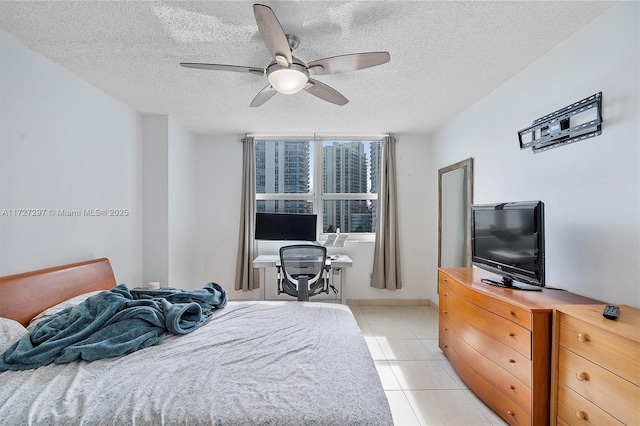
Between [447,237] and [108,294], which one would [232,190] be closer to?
[108,294]

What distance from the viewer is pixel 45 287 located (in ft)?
6.77

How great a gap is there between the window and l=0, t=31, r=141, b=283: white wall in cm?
183

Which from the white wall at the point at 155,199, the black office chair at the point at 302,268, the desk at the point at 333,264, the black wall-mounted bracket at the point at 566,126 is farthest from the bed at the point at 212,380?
the black wall-mounted bracket at the point at 566,126

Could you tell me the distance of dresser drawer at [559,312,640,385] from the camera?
3.97 ft

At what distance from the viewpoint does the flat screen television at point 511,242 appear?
1859mm

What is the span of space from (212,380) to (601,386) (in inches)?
69.3

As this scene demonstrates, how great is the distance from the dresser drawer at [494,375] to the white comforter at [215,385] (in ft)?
3.18

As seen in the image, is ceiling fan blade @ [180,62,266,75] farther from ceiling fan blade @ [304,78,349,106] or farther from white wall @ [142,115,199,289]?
white wall @ [142,115,199,289]

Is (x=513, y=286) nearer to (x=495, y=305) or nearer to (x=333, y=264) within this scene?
(x=495, y=305)

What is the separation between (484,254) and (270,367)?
1906 mm

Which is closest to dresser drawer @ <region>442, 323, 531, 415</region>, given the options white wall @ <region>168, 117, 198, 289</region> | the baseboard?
the baseboard

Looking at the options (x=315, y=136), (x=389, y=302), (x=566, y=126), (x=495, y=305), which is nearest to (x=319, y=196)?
(x=315, y=136)

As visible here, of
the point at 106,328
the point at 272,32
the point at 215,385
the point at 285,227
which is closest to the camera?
the point at 215,385

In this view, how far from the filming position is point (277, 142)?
14.8 ft
